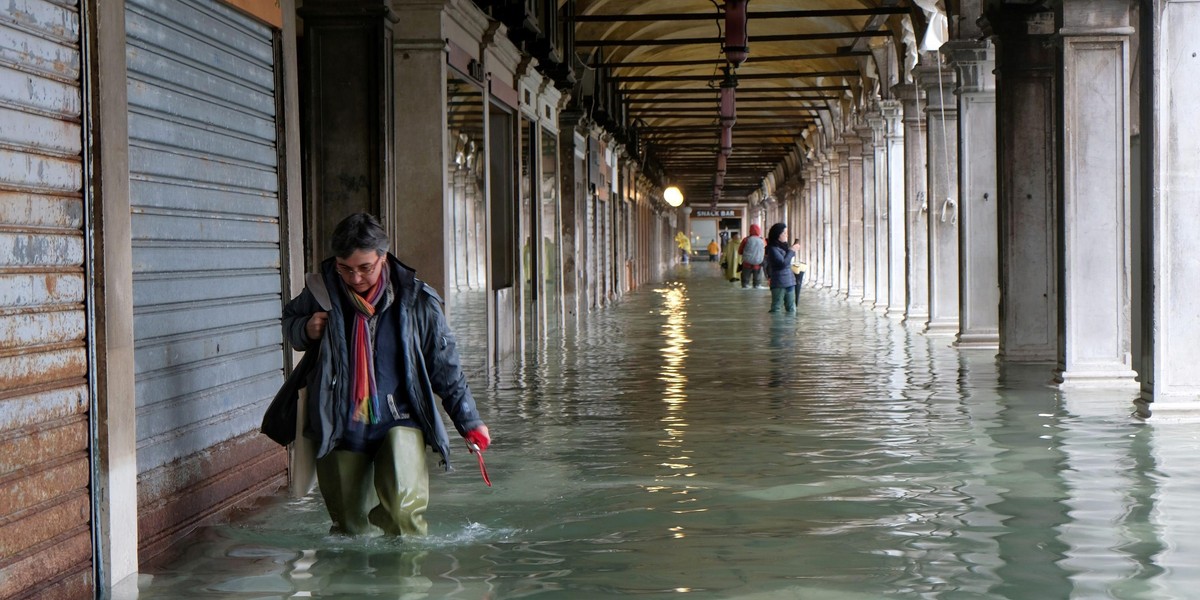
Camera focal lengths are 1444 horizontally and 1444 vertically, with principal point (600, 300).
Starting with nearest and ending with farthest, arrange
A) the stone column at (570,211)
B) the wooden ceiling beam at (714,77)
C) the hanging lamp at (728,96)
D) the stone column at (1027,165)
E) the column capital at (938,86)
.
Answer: the stone column at (1027,165), the column capital at (938,86), the hanging lamp at (728,96), the stone column at (570,211), the wooden ceiling beam at (714,77)

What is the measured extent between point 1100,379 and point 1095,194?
1.36 meters

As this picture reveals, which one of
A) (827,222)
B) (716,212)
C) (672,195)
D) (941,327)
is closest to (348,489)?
(941,327)

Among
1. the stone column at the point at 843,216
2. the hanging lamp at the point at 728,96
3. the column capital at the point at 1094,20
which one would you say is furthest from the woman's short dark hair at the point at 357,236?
the stone column at the point at 843,216

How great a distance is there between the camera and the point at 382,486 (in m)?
5.45

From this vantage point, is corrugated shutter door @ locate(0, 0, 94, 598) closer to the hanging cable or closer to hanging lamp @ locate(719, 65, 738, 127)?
the hanging cable

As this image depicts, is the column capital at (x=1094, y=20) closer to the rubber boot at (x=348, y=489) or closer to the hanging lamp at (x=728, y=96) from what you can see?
the rubber boot at (x=348, y=489)

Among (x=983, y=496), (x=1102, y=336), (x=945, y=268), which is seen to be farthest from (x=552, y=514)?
(x=945, y=268)

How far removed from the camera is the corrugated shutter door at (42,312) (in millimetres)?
4266

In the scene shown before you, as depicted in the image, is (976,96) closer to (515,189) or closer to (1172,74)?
(515,189)

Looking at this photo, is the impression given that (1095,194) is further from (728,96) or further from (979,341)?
(728,96)

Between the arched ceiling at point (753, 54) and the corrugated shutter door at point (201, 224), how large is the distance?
35.4ft

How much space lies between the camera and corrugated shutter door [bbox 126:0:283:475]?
5.56 metres

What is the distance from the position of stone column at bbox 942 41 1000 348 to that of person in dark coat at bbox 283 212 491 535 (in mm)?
9684

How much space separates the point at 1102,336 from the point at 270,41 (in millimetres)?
6548
